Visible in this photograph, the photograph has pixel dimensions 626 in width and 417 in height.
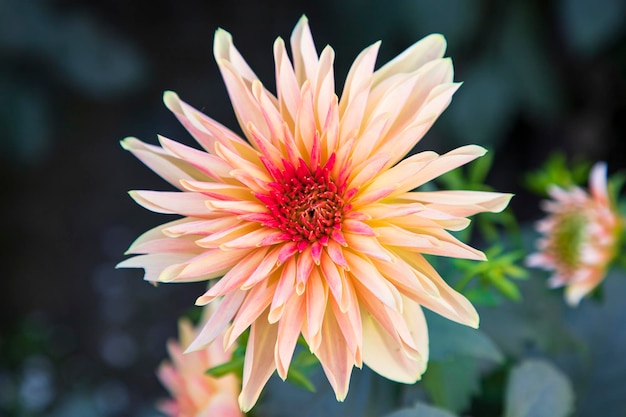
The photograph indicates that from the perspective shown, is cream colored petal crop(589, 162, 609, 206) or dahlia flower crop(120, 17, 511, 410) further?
cream colored petal crop(589, 162, 609, 206)

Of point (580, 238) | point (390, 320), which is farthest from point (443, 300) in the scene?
point (580, 238)

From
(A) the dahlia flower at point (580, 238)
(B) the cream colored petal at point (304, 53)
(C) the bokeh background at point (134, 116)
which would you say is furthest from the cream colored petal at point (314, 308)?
(C) the bokeh background at point (134, 116)

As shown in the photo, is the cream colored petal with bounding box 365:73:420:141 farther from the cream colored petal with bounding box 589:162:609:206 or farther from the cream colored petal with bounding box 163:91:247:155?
the cream colored petal with bounding box 589:162:609:206

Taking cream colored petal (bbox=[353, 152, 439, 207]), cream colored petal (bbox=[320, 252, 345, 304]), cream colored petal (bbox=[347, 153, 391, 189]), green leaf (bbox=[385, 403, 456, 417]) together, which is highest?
cream colored petal (bbox=[347, 153, 391, 189])

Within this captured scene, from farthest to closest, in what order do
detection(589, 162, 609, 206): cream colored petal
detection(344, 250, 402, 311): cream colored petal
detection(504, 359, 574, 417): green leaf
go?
detection(589, 162, 609, 206): cream colored petal → detection(504, 359, 574, 417): green leaf → detection(344, 250, 402, 311): cream colored petal

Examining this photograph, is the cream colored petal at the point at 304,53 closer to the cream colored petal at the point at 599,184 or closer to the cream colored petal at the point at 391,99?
the cream colored petal at the point at 391,99

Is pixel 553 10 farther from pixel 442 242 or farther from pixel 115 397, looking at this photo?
pixel 115 397

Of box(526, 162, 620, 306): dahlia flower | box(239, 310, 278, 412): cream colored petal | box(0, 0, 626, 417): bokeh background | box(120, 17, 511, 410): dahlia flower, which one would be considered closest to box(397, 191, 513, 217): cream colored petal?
box(120, 17, 511, 410): dahlia flower
